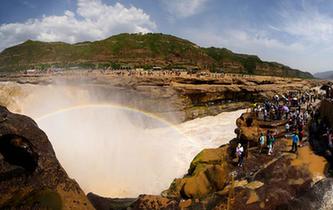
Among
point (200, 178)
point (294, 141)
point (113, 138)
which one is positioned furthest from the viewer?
point (113, 138)

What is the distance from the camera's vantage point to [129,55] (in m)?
84.0

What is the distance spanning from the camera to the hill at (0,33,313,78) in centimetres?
8081

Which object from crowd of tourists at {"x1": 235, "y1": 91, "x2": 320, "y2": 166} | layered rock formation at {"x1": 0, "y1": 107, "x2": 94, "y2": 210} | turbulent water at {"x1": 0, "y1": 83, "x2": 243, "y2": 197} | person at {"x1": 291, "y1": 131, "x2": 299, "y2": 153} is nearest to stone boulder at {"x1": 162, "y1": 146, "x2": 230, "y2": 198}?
crowd of tourists at {"x1": 235, "y1": 91, "x2": 320, "y2": 166}

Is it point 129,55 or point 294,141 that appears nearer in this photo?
point 294,141

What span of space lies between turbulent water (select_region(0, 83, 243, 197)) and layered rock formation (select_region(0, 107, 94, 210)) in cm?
973

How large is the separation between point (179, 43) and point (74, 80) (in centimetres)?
6488

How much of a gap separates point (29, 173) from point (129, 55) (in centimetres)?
7678

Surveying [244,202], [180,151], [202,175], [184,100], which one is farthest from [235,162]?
[184,100]

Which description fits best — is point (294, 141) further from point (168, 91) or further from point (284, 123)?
point (168, 91)

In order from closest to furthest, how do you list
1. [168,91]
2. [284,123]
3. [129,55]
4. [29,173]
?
[29,173], [284,123], [168,91], [129,55]

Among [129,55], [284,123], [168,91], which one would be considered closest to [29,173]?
[284,123]

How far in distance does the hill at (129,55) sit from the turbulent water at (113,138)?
4212cm

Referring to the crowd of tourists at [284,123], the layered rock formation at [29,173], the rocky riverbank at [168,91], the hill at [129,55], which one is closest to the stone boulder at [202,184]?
the crowd of tourists at [284,123]

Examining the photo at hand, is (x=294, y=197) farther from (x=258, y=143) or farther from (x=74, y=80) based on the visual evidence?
(x=74, y=80)
